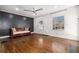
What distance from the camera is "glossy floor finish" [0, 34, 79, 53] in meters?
1.85

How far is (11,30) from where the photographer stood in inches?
70.9

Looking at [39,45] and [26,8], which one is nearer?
[26,8]

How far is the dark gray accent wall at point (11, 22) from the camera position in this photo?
5.94 feet

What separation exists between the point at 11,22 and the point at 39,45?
1037 millimetres

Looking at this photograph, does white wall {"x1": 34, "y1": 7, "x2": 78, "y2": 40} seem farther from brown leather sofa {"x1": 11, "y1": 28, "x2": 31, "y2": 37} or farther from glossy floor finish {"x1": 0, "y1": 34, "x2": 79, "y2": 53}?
brown leather sofa {"x1": 11, "y1": 28, "x2": 31, "y2": 37}

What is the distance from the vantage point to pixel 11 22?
1.89 metres

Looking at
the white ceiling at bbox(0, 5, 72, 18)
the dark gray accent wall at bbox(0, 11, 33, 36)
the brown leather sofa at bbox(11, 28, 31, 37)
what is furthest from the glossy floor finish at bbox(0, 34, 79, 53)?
the white ceiling at bbox(0, 5, 72, 18)

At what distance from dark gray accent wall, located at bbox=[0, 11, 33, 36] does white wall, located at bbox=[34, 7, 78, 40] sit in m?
0.23

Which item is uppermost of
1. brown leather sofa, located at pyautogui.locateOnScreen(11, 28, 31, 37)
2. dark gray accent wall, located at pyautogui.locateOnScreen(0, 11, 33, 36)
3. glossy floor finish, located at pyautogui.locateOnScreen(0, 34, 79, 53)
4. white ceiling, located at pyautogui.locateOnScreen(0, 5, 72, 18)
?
white ceiling, located at pyautogui.locateOnScreen(0, 5, 72, 18)

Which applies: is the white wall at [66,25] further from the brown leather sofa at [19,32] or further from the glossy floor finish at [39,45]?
the brown leather sofa at [19,32]

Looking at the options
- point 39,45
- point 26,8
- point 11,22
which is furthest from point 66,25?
point 11,22

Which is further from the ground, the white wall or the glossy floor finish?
the white wall

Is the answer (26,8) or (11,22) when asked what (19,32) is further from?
(26,8)

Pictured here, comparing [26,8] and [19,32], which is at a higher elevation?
[26,8]
